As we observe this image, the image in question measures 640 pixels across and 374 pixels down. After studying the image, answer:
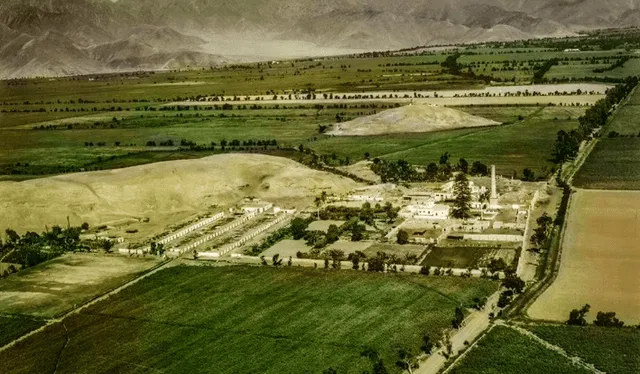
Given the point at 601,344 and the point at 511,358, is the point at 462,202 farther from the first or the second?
the point at 511,358

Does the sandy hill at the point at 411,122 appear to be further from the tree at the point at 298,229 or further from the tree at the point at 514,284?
the tree at the point at 514,284

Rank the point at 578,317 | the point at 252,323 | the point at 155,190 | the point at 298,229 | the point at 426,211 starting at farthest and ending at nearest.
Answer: the point at 155,190, the point at 426,211, the point at 298,229, the point at 252,323, the point at 578,317

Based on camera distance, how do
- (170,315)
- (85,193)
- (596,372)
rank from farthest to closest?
1. (85,193)
2. (170,315)
3. (596,372)

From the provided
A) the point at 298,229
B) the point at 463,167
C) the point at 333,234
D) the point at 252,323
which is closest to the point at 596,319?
the point at 252,323

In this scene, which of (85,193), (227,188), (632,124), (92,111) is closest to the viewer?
(85,193)

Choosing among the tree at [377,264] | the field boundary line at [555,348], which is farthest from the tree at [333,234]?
the field boundary line at [555,348]

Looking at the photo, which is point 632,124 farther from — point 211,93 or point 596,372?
point 211,93

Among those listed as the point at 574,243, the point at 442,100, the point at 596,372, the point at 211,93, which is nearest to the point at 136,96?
the point at 211,93
